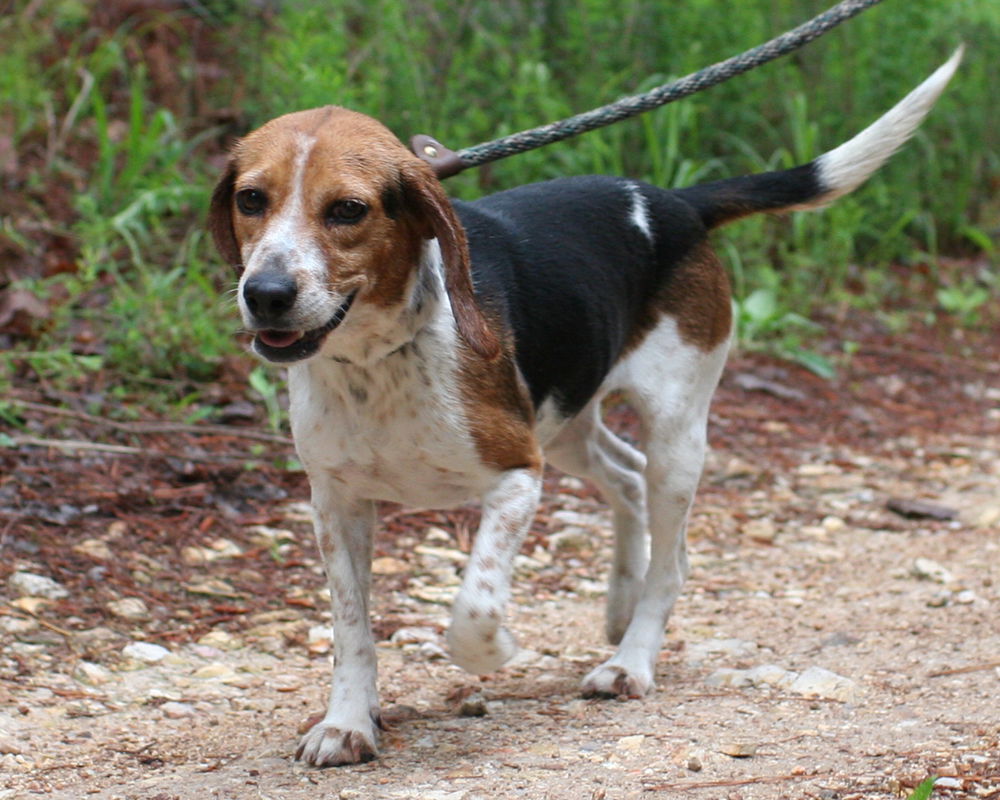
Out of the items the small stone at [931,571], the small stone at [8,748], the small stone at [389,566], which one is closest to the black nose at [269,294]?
the small stone at [8,748]

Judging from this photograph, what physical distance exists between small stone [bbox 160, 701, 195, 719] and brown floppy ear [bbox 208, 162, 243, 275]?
1.23m

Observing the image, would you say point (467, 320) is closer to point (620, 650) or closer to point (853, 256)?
point (620, 650)

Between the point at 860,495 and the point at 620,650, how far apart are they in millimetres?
2408

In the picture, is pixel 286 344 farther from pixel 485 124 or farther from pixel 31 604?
pixel 485 124

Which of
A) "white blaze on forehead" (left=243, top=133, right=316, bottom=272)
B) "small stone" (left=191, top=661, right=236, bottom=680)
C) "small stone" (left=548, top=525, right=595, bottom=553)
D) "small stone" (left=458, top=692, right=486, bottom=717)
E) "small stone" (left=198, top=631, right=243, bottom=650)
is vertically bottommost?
"small stone" (left=548, top=525, right=595, bottom=553)

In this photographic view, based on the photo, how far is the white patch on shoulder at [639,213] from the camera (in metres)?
4.25

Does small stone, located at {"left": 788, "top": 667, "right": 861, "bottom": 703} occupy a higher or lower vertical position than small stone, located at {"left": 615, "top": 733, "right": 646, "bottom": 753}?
lower

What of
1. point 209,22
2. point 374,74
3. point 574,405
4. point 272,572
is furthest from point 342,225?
point 209,22

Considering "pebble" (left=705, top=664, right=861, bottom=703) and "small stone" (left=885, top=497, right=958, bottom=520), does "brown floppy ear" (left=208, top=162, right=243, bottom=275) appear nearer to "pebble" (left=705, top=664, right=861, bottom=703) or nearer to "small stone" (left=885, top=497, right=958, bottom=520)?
"pebble" (left=705, top=664, right=861, bottom=703)

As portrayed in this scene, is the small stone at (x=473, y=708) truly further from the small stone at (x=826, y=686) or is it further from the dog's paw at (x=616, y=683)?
the small stone at (x=826, y=686)

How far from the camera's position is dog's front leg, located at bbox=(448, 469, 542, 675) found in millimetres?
3322

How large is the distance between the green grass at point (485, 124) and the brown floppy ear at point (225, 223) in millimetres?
2490

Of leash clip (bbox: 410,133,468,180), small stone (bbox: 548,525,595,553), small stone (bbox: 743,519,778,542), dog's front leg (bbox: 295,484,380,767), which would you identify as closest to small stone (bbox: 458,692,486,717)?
dog's front leg (bbox: 295,484,380,767)

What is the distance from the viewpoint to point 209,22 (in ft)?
28.2
